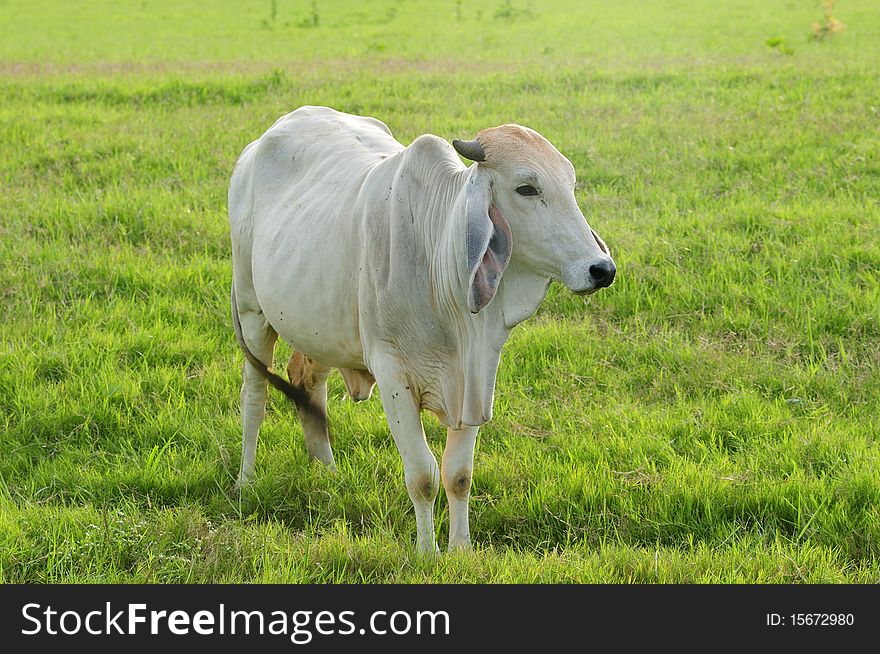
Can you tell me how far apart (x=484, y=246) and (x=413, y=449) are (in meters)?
0.88

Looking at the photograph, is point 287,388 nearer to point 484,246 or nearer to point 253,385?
point 253,385

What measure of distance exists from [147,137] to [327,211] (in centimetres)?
625

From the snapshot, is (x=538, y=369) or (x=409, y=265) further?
(x=538, y=369)

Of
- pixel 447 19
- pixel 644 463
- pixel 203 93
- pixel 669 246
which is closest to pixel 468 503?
pixel 644 463

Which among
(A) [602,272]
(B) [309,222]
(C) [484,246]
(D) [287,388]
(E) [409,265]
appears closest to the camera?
(A) [602,272]

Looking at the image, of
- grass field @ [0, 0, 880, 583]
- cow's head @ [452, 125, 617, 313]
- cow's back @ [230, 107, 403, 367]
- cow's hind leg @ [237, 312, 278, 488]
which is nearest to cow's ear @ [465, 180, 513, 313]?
cow's head @ [452, 125, 617, 313]

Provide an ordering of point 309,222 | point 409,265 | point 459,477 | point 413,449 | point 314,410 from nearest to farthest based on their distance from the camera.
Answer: point 409,265 → point 413,449 → point 459,477 → point 309,222 → point 314,410

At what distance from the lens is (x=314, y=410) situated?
4383mm

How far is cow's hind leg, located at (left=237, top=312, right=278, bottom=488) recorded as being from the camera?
440cm

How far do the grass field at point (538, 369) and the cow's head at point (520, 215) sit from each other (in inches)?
40.3

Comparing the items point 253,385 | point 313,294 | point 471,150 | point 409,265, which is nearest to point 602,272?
point 471,150

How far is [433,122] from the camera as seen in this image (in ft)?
31.8

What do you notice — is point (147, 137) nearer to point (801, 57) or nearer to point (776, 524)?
point (776, 524)

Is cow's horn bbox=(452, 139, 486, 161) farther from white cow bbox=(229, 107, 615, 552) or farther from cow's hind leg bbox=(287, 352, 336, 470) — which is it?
cow's hind leg bbox=(287, 352, 336, 470)
